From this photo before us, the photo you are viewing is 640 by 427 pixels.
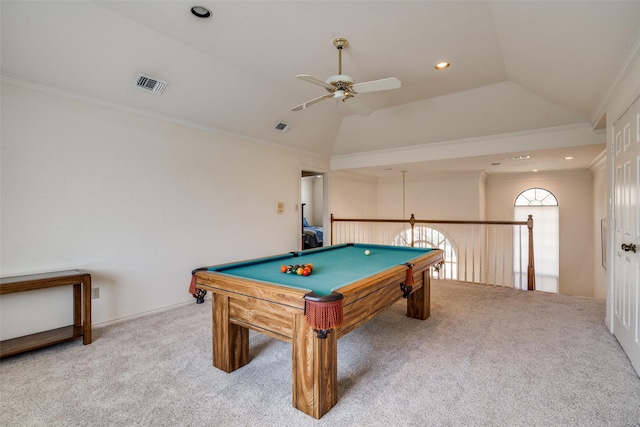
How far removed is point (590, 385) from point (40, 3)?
4.90 metres

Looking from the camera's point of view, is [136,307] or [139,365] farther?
[136,307]

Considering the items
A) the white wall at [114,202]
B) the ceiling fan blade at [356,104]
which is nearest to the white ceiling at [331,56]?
Answer: the white wall at [114,202]

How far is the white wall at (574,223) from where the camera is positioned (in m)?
6.69

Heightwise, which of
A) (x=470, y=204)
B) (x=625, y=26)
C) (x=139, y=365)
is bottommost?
(x=139, y=365)

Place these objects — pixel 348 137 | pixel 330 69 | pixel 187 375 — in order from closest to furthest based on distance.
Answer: pixel 187 375, pixel 330 69, pixel 348 137

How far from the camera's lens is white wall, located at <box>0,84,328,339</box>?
2750 mm

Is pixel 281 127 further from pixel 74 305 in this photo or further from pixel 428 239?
pixel 428 239

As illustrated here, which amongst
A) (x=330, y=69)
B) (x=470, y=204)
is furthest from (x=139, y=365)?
Answer: (x=470, y=204)

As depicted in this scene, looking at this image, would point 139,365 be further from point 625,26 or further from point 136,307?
point 625,26

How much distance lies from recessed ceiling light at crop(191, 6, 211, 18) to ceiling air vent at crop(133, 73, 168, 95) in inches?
40.7

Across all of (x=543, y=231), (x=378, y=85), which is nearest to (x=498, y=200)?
(x=543, y=231)

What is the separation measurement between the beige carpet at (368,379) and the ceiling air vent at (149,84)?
8.49ft

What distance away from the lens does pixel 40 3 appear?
230 cm

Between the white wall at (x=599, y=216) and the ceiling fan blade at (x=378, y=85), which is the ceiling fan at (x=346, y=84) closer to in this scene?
the ceiling fan blade at (x=378, y=85)
